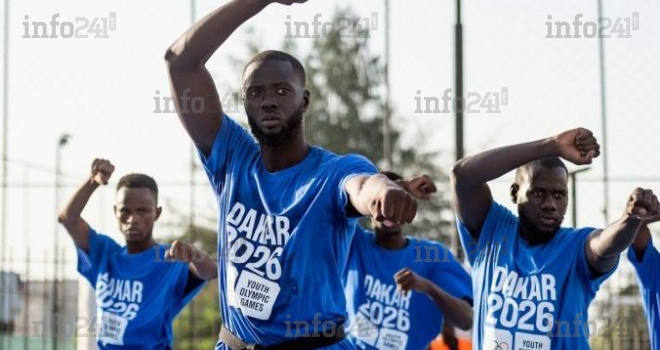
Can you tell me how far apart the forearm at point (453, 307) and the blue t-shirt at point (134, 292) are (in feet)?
4.78

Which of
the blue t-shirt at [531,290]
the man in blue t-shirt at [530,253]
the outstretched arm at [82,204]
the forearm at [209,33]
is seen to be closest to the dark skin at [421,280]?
the man in blue t-shirt at [530,253]

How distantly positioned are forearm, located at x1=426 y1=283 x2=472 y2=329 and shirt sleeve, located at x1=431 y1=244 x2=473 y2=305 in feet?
0.41

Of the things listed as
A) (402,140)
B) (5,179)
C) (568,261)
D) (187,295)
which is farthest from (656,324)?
(402,140)

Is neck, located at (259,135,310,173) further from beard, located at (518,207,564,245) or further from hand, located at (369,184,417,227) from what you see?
beard, located at (518,207,564,245)

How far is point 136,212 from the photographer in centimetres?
707

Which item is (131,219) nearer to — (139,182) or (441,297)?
(139,182)

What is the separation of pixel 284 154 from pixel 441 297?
2.72m

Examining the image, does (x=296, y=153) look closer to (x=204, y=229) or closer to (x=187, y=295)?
(x=187, y=295)

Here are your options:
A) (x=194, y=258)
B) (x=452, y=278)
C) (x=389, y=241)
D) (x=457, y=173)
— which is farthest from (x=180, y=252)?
(x=452, y=278)

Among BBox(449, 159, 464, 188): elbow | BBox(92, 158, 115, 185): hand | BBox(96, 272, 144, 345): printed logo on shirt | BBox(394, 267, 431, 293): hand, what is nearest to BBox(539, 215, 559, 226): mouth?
BBox(449, 159, 464, 188): elbow

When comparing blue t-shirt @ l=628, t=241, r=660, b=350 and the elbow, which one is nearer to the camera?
the elbow

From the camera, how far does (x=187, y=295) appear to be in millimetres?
7020

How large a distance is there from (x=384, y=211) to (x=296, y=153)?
3.48 feet

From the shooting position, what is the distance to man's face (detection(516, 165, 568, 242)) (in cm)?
518
